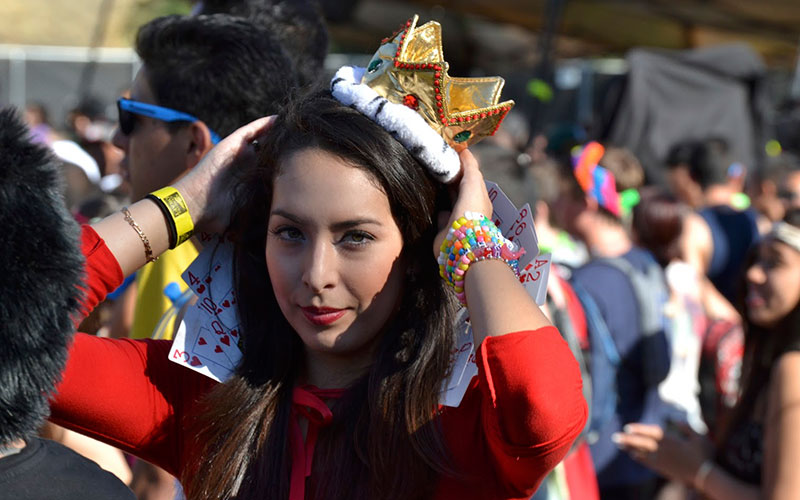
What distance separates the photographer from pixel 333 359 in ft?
6.66

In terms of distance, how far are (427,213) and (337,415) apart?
453 mm

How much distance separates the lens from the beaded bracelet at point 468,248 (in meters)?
1.79

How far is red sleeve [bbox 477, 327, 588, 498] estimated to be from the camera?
1.62 metres

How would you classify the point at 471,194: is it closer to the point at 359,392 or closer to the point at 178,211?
the point at 359,392

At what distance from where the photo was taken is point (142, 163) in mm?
2699

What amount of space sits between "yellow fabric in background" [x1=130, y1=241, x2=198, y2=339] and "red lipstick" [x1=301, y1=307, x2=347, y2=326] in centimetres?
96

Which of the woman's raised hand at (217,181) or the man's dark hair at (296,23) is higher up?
the woman's raised hand at (217,181)

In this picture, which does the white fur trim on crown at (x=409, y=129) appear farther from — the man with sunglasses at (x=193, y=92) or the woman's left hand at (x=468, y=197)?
the man with sunglasses at (x=193, y=92)

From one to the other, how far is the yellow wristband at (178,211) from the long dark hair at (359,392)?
0.20 meters

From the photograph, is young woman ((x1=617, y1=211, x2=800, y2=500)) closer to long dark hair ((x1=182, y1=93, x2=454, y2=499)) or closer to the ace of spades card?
long dark hair ((x1=182, y1=93, x2=454, y2=499))

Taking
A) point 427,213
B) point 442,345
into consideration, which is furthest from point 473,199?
point 442,345

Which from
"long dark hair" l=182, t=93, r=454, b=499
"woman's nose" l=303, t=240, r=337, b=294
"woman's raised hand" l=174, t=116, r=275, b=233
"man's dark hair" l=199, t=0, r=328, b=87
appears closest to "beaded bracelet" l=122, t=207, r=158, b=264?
"woman's raised hand" l=174, t=116, r=275, b=233

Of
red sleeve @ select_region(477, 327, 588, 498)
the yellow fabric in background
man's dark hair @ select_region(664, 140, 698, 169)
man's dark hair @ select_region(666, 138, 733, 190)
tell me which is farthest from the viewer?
man's dark hair @ select_region(664, 140, 698, 169)

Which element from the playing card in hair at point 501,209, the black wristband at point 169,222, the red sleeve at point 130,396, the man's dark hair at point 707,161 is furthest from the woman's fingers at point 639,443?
the man's dark hair at point 707,161
